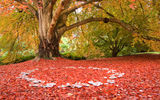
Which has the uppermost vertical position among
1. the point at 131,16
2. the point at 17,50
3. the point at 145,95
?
the point at 131,16

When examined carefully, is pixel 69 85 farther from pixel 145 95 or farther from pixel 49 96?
pixel 145 95

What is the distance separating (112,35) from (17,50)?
5796 mm

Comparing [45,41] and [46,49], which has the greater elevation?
[45,41]

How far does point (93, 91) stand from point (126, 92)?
0.55 metres

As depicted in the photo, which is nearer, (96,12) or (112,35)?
(96,12)

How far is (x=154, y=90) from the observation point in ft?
7.91

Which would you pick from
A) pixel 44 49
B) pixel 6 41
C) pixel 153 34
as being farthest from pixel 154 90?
pixel 6 41

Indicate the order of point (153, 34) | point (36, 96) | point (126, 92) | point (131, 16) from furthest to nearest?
1. point (131, 16)
2. point (153, 34)
3. point (126, 92)
4. point (36, 96)

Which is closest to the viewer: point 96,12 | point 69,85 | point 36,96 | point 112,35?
point 36,96

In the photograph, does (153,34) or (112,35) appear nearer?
(153,34)

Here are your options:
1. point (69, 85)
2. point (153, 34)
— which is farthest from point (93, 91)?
point (153, 34)

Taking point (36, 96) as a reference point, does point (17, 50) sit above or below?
above

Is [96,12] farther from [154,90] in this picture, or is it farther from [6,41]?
[154,90]

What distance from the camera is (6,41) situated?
25.8 ft
